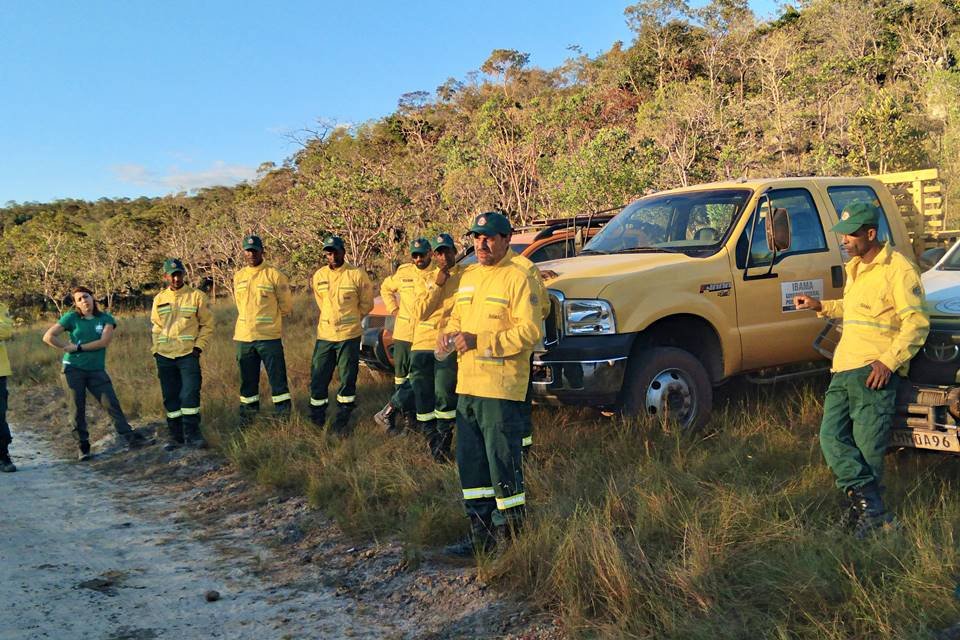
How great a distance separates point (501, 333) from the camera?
4.31 meters

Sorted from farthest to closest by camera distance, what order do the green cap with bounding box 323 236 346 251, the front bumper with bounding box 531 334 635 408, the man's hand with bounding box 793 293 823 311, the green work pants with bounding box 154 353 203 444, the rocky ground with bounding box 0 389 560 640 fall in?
the green work pants with bounding box 154 353 203 444
the green cap with bounding box 323 236 346 251
the front bumper with bounding box 531 334 635 408
the man's hand with bounding box 793 293 823 311
the rocky ground with bounding box 0 389 560 640

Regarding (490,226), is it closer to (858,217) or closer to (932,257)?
(858,217)

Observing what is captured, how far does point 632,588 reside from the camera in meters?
3.71

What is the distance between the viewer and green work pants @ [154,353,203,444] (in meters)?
8.16

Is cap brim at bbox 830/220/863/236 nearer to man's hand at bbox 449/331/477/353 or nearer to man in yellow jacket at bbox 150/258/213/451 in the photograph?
man's hand at bbox 449/331/477/353

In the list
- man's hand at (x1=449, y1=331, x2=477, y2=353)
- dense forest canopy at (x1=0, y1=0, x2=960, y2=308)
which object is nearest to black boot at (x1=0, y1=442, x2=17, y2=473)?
man's hand at (x1=449, y1=331, x2=477, y2=353)

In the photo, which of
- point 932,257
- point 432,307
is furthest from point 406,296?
point 932,257

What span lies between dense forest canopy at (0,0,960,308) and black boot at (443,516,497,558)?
27.9 ft

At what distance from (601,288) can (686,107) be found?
2212 centimetres

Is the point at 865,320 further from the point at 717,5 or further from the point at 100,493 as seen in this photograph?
the point at 717,5

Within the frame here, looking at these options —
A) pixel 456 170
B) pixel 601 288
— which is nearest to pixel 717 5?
pixel 456 170

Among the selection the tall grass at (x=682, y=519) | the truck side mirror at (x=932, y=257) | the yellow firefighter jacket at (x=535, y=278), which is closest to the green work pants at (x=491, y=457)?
the tall grass at (x=682, y=519)

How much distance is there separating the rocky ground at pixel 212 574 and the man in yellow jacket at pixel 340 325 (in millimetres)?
1185

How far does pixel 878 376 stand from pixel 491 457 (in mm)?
2055
